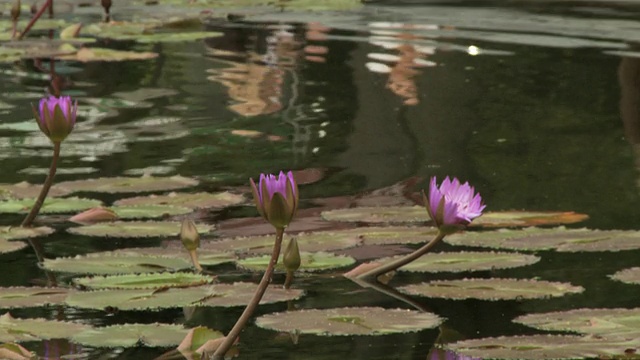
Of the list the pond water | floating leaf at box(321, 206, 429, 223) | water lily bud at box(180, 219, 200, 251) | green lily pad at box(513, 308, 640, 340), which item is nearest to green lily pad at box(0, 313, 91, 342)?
the pond water

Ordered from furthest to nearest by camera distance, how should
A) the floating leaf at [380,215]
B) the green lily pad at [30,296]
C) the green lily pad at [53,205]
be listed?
the green lily pad at [53,205] → the floating leaf at [380,215] → the green lily pad at [30,296]

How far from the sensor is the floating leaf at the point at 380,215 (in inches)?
127

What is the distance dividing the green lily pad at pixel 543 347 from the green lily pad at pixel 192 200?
1.33m

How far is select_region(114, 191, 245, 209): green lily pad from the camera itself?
3412 mm

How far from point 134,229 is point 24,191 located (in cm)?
55

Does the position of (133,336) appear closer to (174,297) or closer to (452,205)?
(174,297)

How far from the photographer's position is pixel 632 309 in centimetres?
Result: 235

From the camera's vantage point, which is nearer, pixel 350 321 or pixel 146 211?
pixel 350 321

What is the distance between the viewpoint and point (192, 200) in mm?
3447

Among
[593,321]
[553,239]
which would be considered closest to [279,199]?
[593,321]

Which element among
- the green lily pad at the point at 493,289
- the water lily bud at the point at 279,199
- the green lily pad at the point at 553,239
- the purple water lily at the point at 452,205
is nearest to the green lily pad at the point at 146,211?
the green lily pad at the point at 553,239

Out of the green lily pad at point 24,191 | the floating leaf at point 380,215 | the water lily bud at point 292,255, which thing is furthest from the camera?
the green lily pad at point 24,191

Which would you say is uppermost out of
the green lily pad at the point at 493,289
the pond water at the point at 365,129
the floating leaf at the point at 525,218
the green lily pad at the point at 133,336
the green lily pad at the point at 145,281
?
the green lily pad at the point at 133,336

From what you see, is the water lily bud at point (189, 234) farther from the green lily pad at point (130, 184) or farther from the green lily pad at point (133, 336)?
the green lily pad at point (130, 184)
